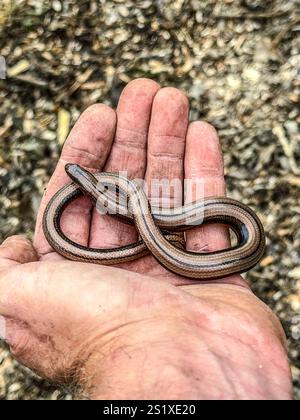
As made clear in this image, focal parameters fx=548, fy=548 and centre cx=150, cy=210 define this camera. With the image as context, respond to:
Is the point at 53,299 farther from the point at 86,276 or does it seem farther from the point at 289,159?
the point at 289,159

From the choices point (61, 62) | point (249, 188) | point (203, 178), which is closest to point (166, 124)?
point (203, 178)

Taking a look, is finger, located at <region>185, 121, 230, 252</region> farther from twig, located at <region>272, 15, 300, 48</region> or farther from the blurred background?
twig, located at <region>272, 15, 300, 48</region>

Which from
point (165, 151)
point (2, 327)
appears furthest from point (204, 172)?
point (2, 327)

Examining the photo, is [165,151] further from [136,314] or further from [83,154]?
[136,314]

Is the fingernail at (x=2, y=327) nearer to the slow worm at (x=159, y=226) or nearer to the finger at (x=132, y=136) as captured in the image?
the slow worm at (x=159, y=226)

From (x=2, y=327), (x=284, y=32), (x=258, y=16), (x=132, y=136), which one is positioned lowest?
(x=2, y=327)
